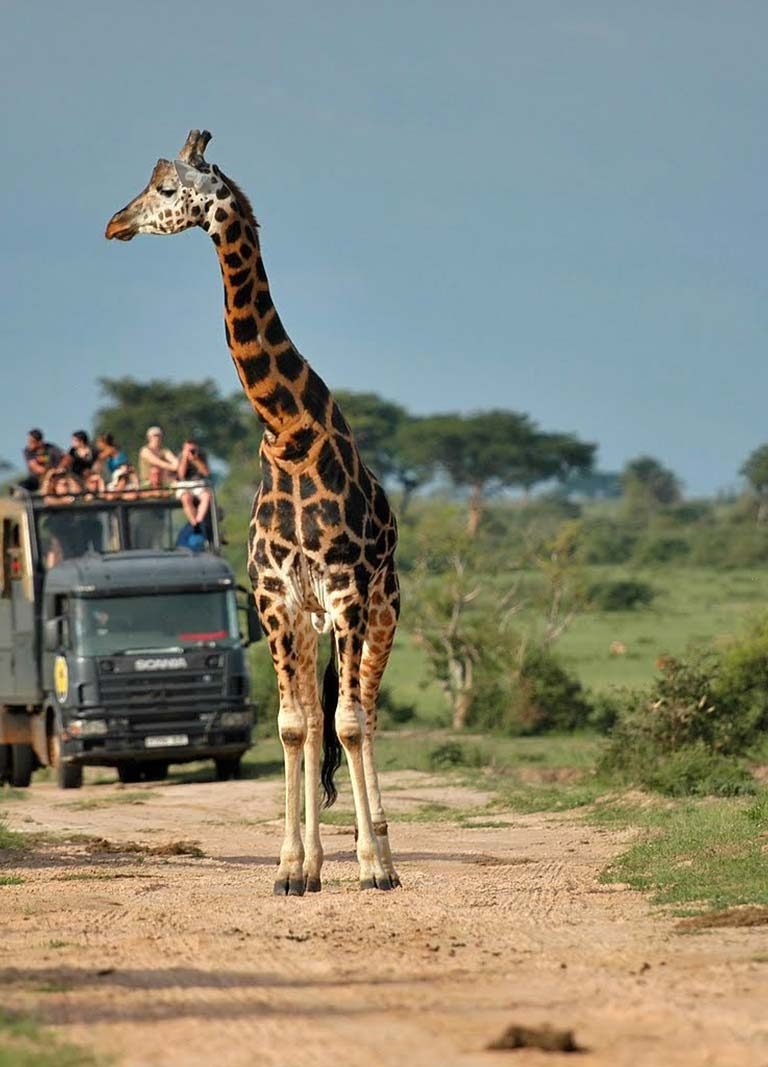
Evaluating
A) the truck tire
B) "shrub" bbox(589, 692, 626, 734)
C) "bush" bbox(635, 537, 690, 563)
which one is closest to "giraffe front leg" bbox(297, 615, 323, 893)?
the truck tire

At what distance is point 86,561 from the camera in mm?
22062

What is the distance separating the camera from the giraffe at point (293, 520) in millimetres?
10867

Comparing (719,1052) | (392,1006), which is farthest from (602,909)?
(719,1052)

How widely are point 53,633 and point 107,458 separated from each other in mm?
2405

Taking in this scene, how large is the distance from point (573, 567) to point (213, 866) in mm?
21640

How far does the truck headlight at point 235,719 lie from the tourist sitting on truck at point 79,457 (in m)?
3.28

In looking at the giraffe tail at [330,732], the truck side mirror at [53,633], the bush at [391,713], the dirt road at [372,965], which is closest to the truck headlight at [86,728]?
the truck side mirror at [53,633]

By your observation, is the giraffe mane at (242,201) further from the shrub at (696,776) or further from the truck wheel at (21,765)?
the truck wheel at (21,765)

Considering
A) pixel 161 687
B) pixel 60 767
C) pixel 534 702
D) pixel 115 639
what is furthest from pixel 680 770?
pixel 534 702

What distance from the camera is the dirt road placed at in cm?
599

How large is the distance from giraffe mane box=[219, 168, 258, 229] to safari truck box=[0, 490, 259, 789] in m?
10.7

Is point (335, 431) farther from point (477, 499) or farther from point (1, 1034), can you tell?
point (477, 499)

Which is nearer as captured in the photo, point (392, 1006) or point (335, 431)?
point (392, 1006)

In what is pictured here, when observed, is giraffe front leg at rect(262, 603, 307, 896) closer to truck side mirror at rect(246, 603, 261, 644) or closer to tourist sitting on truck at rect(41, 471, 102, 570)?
truck side mirror at rect(246, 603, 261, 644)
